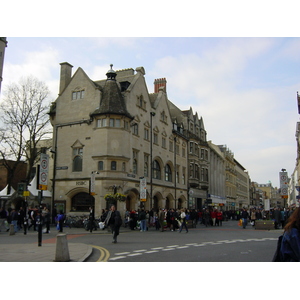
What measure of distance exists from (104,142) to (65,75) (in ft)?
33.8

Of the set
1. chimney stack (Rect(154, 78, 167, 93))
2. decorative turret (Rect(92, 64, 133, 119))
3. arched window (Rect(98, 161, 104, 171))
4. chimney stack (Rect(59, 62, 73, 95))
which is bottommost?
arched window (Rect(98, 161, 104, 171))

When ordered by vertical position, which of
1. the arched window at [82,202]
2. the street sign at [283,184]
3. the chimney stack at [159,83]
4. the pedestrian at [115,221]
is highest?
the chimney stack at [159,83]

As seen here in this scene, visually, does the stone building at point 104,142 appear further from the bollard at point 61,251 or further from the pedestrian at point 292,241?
the pedestrian at point 292,241

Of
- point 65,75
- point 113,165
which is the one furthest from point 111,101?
point 65,75

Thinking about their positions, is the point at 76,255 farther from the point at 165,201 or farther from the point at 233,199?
the point at 233,199

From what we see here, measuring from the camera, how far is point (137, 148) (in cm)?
3638

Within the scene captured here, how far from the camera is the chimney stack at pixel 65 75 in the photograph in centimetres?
3744

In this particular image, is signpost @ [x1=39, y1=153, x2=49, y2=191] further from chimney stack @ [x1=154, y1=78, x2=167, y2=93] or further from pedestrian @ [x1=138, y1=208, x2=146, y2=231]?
chimney stack @ [x1=154, y1=78, x2=167, y2=93]

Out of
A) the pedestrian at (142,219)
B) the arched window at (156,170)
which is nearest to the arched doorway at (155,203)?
the arched window at (156,170)

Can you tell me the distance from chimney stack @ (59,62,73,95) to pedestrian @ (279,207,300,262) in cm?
3535

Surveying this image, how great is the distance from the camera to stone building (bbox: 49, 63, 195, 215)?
3238 centimetres

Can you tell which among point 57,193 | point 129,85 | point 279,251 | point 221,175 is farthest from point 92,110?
point 221,175

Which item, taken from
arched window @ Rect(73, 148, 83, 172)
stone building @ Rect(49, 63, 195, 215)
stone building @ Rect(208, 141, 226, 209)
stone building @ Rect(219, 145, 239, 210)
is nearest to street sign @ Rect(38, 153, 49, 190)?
stone building @ Rect(49, 63, 195, 215)

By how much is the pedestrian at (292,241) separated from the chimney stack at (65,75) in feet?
116
